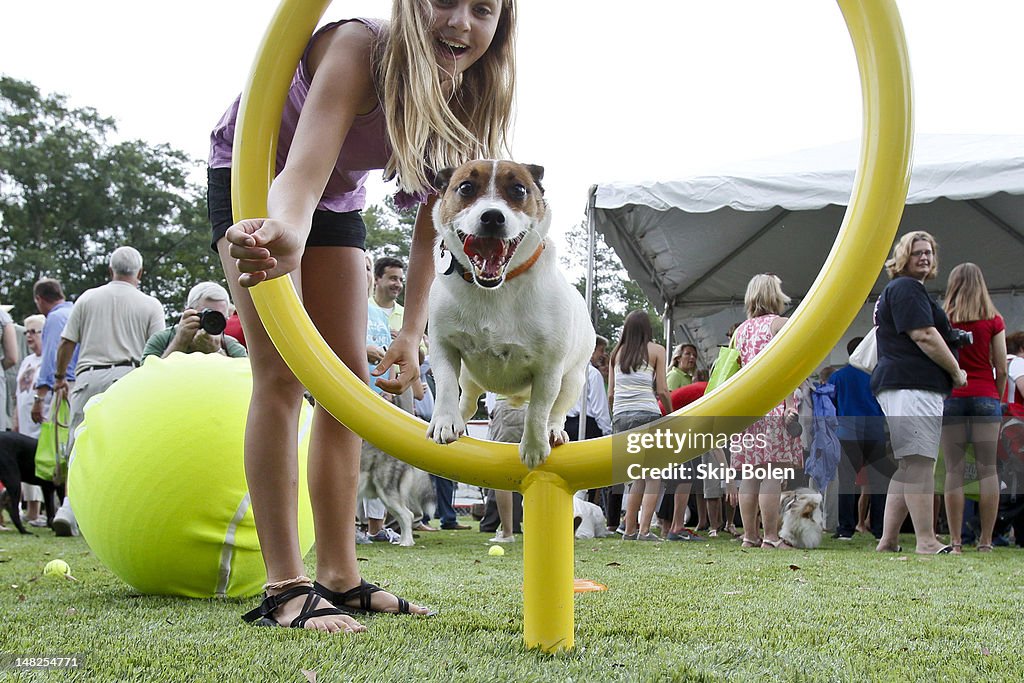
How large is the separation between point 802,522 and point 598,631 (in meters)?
4.06

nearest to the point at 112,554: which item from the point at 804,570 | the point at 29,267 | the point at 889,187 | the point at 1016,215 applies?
the point at 889,187

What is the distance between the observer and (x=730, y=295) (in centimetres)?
877

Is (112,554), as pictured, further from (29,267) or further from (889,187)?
(29,267)

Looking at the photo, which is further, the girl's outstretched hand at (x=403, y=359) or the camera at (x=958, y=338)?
the camera at (x=958, y=338)

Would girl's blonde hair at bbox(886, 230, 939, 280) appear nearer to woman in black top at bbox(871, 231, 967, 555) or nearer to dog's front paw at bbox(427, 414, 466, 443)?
woman in black top at bbox(871, 231, 967, 555)

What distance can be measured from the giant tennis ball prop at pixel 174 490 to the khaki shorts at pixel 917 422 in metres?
3.58

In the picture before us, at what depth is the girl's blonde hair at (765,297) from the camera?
4.78m

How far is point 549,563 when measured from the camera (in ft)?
6.03

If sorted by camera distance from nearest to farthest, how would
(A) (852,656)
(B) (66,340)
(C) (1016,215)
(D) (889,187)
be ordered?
1. (D) (889,187)
2. (A) (852,656)
3. (B) (66,340)
4. (C) (1016,215)

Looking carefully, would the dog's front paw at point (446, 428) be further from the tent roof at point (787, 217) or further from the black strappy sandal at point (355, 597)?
the tent roof at point (787, 217)

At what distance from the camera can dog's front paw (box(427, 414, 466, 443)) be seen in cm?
176

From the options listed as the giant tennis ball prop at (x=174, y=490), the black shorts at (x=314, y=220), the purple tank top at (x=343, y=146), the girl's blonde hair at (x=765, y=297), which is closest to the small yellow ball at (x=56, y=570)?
the giant tennis ball prop at (x=174, y=490)

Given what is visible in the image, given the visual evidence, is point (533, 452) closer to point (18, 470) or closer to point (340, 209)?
point (340, 209)

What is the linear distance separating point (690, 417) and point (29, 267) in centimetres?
2768
